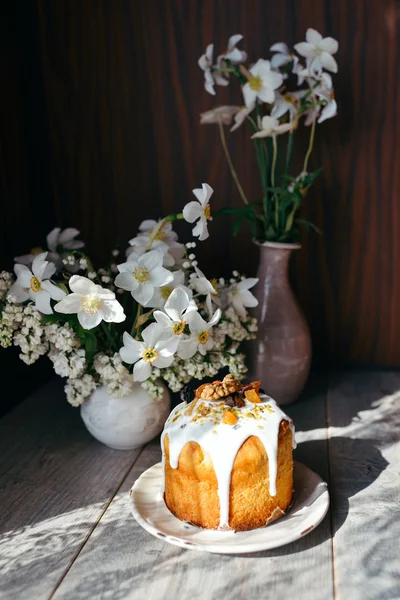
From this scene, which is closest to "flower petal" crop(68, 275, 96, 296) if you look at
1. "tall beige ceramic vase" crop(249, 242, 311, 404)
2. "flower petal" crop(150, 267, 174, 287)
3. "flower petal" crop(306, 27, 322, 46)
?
"flower petal" crop(150, 267, 174, 287)

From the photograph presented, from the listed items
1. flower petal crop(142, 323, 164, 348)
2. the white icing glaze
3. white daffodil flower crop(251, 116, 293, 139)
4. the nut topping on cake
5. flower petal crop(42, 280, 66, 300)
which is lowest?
the white icing glaze

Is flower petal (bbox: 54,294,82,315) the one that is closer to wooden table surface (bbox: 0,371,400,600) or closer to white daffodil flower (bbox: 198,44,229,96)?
wooden table surface (bbox: 0,371,400,600)

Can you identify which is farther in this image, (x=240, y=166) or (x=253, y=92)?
(x=240, y=166)

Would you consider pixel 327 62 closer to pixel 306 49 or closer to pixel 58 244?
pixel 306 49

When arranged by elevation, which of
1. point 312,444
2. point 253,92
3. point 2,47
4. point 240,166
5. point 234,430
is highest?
point 2,47

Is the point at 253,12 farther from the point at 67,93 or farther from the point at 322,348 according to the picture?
the point at 322,348

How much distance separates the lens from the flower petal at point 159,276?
109 cm

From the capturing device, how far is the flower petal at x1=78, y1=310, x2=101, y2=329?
3.50 feet

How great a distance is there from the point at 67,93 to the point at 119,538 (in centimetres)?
111

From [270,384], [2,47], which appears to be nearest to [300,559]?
[270,384]

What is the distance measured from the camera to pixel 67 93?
161cm

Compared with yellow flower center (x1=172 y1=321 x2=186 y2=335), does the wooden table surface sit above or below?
below

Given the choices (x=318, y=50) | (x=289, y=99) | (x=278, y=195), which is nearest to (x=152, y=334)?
(x=278, y=195)

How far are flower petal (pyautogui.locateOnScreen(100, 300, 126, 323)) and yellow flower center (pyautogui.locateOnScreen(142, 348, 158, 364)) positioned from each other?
0.07 meters
